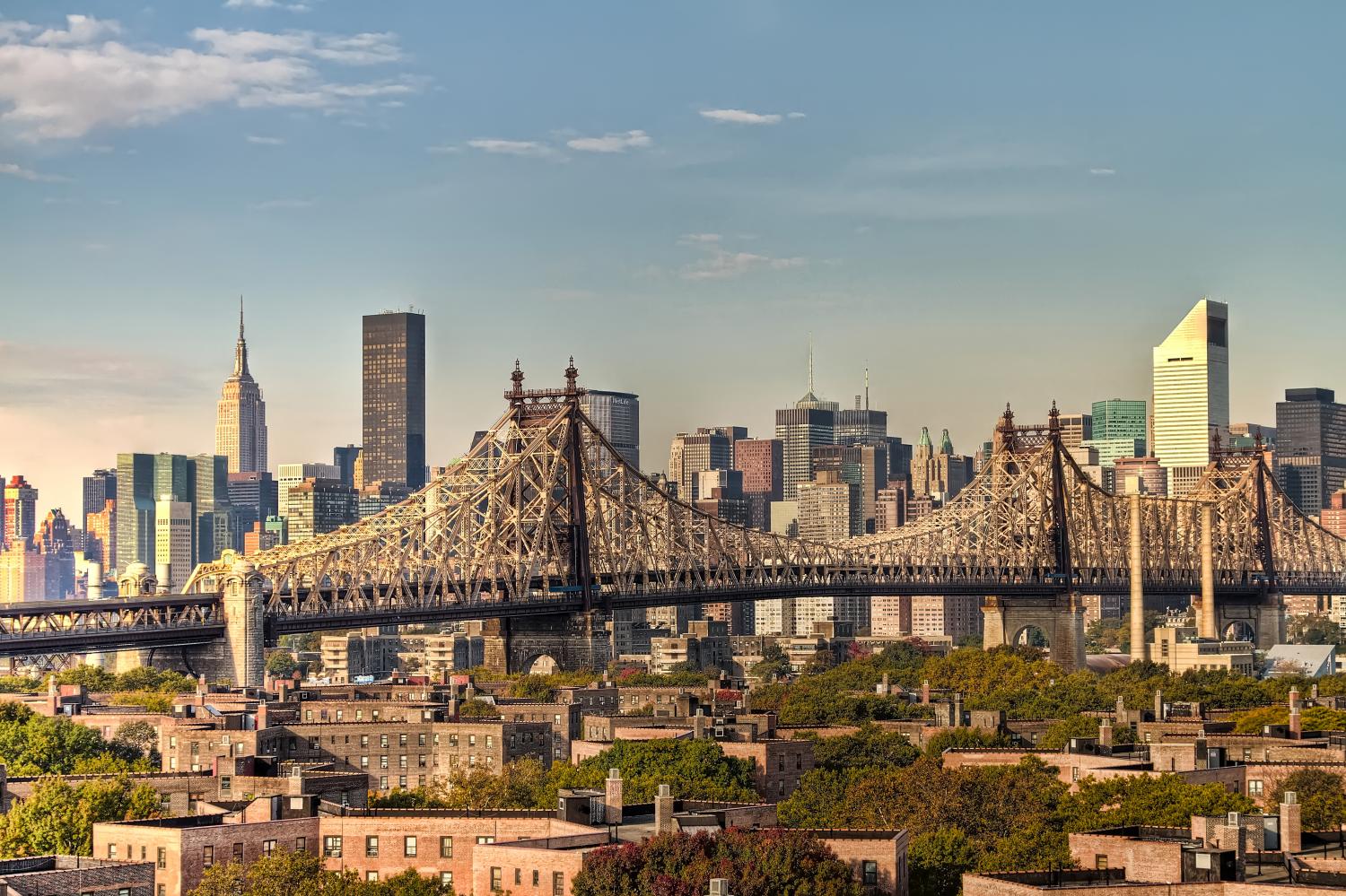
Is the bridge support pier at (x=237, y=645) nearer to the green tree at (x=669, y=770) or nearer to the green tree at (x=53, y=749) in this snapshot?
the green tree at (x=53, y=749)

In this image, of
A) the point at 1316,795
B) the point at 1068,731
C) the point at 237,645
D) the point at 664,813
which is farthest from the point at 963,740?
the point at 237,645

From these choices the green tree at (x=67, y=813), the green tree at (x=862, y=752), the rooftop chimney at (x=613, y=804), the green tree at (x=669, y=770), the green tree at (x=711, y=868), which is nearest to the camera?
the green tree at (x=711, y=868)

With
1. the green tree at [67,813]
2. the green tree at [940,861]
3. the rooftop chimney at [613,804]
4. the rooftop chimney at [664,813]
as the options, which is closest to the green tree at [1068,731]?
the green tree at [940,861]

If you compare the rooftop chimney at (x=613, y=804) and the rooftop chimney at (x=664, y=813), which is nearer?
the rooftop chimney at (x=664, y=813)

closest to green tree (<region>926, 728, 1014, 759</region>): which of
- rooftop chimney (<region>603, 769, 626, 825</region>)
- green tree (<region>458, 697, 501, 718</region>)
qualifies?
green tree (<region>458, 697, 501, 718</region>)

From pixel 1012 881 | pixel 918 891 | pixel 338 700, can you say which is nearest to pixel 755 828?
pixel 918 891

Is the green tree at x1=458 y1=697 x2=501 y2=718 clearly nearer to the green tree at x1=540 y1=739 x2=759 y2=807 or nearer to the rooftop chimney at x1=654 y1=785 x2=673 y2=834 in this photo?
the green tree at x1=540 y1=739 x2=759 y2=807

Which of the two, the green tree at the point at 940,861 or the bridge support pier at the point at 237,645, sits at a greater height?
the bridge support pier at the point at 237,645
